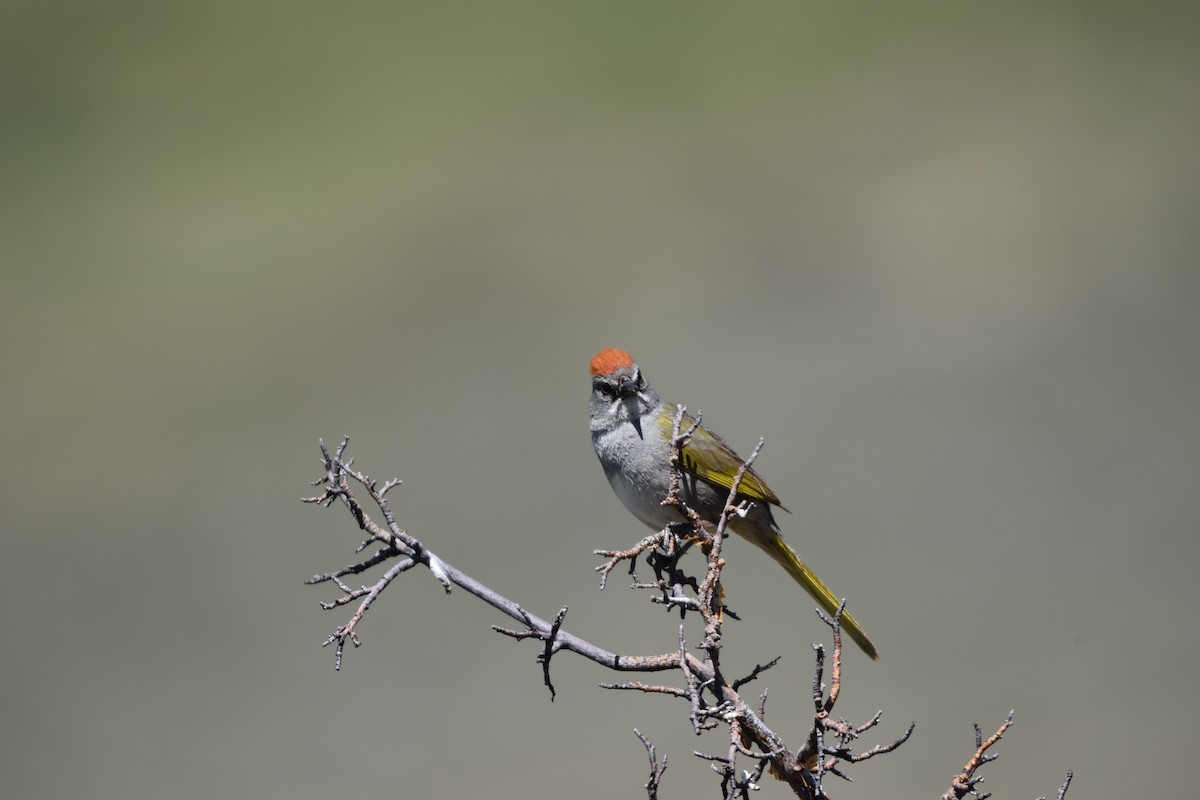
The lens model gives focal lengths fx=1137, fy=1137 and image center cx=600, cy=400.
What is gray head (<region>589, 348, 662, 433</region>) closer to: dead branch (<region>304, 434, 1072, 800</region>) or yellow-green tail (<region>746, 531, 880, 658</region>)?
Result: yellow-green tail (<region>746, 531, 880, 658</region>)

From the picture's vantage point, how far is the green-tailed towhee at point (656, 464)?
511 centimetres

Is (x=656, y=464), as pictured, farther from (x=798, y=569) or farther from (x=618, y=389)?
(x=798, y=569)

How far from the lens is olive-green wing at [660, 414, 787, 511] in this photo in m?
5.27

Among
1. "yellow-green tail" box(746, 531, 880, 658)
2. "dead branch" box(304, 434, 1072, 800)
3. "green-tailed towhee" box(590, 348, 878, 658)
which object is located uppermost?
"green-tailed towhee" box(590, 348, 878, 658)

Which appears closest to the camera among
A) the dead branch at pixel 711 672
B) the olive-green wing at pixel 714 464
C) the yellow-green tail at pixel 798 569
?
the dead branch at pixel 711 672

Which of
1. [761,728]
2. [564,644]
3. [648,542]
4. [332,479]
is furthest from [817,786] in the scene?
[332,479]

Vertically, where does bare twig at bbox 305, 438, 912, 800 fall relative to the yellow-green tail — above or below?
below

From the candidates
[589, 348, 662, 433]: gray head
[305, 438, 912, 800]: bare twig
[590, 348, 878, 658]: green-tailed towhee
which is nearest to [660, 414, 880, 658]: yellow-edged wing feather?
[590, 348, 878, 658]: green-tailed towhee

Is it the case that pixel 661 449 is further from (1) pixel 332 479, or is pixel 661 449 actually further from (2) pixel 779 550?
(1) pixel 332 479

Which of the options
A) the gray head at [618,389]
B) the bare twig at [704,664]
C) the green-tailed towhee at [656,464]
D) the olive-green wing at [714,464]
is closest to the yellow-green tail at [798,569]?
the green-tailed towhee at [656,464]

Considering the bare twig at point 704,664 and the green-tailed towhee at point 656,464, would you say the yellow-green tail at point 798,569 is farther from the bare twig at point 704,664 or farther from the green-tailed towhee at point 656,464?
the bare twig at point 704,664

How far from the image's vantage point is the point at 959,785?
239cm

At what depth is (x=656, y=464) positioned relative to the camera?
5.10 m

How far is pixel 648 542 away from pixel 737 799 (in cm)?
101
